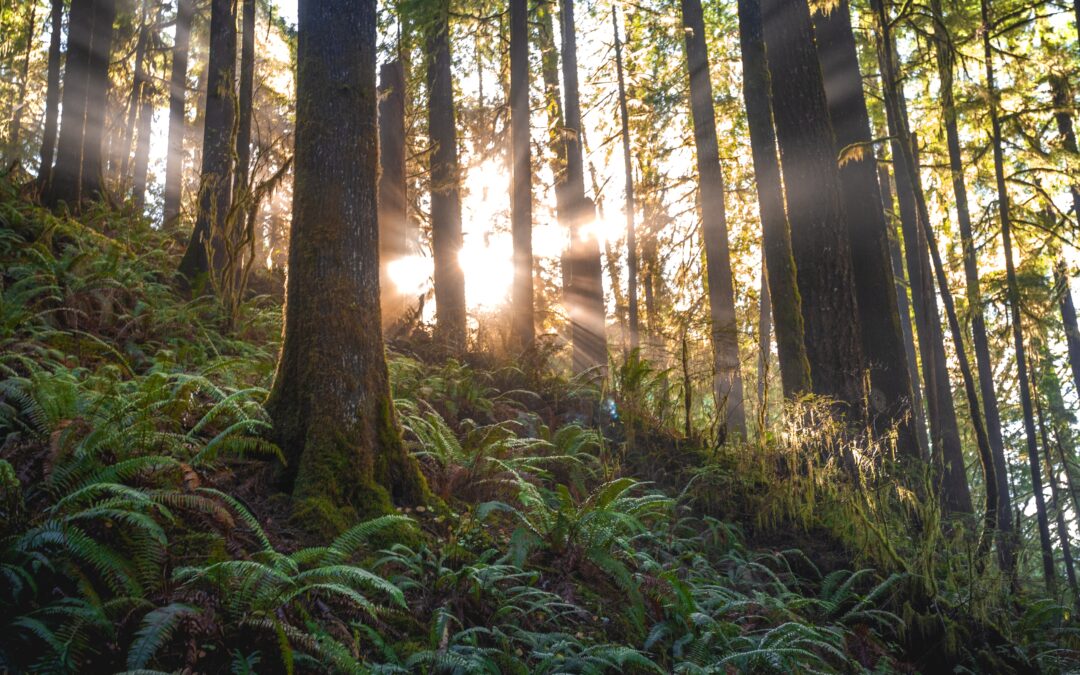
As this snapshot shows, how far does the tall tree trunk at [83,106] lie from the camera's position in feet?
31.6

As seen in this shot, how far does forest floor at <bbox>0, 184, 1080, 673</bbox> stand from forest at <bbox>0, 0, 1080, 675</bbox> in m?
0.03

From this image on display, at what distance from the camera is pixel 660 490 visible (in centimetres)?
694

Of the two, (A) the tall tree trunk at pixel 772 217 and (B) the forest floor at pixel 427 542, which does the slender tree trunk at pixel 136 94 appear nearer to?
(B) the forest floor at pixel 427 542

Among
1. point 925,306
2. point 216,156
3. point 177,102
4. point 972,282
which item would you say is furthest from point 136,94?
point 972,282

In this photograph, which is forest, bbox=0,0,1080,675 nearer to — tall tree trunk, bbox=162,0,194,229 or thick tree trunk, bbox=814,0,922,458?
thick tree trunk, bbox=814,0,922,458

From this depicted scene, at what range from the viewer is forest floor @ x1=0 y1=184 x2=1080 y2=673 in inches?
111

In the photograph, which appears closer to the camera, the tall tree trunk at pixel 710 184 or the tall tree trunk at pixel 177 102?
the tall tree trunk at pixel 710 184

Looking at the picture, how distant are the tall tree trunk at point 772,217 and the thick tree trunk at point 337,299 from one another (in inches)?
187

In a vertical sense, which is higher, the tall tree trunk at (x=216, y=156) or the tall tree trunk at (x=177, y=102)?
the tall tree trunk at (x=177, y=102)

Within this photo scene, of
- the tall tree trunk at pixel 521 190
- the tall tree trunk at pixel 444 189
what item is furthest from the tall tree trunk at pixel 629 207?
the tall tree trunk at pixel 521 190

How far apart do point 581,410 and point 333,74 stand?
5.01 meters

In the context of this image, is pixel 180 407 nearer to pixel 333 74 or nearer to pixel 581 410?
pixel 333 74

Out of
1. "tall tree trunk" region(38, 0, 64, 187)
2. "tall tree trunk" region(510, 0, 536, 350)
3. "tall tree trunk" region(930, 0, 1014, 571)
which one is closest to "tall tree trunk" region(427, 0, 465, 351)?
"tall tree trunk" region(510, 0, 536, 350)

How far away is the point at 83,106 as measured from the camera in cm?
972
